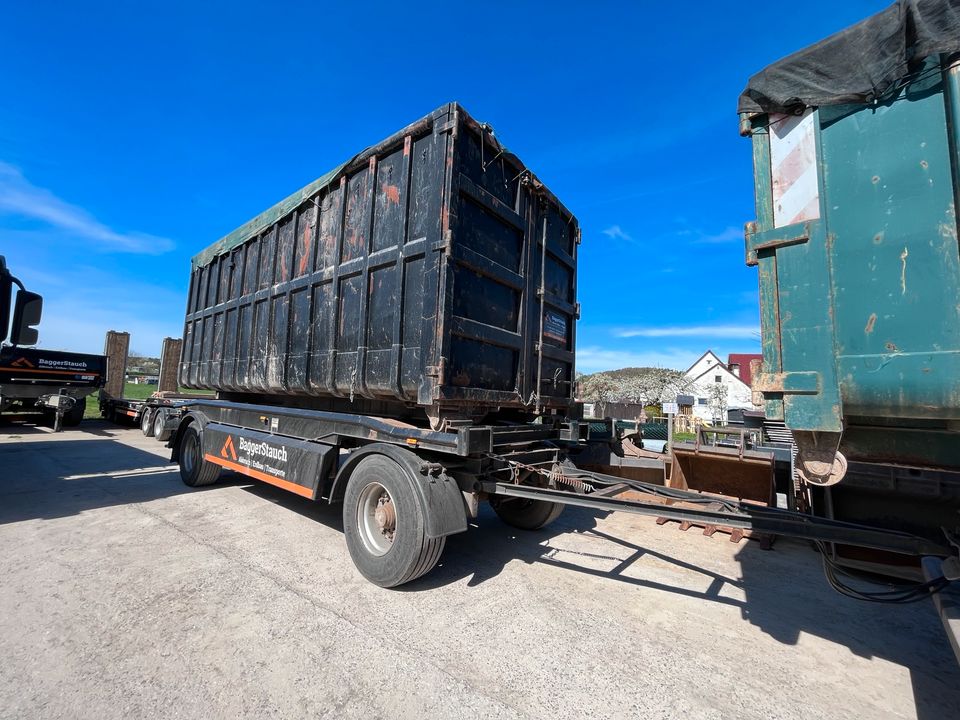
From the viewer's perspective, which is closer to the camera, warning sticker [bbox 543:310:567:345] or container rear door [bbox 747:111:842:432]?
container rear door [bbox 747:111:842:432]

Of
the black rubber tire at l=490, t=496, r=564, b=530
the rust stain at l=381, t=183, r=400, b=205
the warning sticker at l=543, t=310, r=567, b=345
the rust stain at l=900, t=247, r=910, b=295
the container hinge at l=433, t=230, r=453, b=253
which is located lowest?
the black rubber tire at l=490, t=496, r=564, b=530

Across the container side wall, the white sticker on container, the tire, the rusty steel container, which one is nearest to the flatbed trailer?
the rusty steel container

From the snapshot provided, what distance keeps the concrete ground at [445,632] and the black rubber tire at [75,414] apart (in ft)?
42.1

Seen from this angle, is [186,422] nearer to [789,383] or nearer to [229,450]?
[229,450]

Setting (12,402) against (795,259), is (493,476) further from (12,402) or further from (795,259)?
(12,402)

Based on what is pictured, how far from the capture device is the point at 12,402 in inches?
551

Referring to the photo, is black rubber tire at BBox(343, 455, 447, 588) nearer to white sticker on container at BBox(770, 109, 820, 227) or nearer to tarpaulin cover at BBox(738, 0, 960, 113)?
white sticker on container at BBox(770, 109, 820, 227)

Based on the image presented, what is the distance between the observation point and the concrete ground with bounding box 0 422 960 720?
7.67ft

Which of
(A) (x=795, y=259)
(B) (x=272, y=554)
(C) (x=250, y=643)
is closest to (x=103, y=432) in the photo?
(B) (x=272, y=554)

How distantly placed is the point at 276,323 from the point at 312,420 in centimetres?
150

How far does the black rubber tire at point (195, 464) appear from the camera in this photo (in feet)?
22.6

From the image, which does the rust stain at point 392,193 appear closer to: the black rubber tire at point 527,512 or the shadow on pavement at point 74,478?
the black rubber tire at point 527,512

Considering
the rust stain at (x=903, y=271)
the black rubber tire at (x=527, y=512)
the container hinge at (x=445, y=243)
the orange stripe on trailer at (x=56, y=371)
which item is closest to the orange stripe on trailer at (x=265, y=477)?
the black rubber tire at (x=527, y=512)

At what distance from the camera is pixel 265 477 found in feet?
17.4
